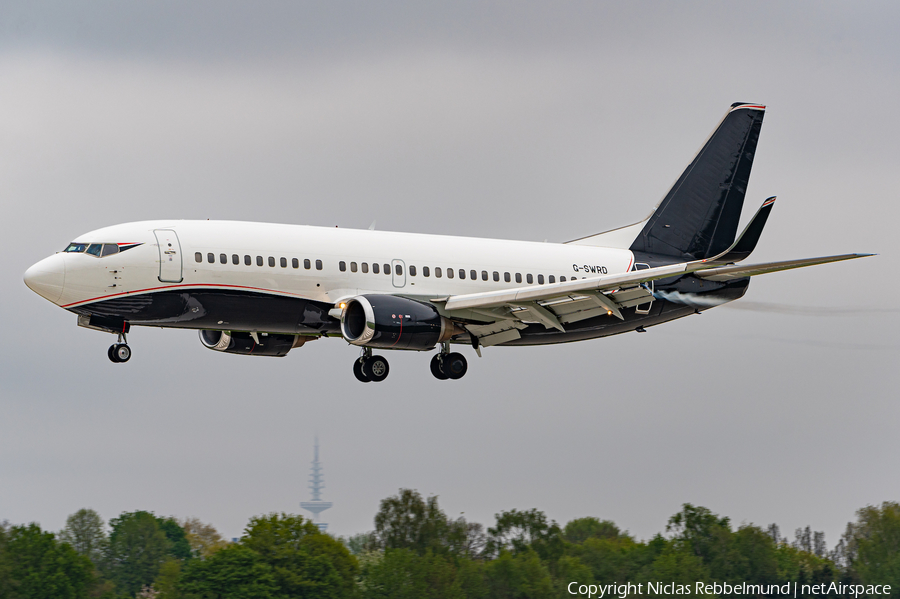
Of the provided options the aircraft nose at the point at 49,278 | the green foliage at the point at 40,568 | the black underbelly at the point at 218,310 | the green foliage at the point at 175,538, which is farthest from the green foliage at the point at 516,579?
the aircraft nose at the point at 49,278

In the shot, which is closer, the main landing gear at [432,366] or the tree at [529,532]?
the main landing gear at [432,366]

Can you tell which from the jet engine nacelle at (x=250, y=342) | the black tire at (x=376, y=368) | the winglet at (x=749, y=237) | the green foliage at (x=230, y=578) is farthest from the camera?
the green foliage at (x=230, y=578)

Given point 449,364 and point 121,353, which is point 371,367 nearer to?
point 449,364

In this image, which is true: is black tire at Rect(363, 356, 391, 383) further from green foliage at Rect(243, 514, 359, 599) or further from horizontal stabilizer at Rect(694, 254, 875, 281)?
green foliage at Rect(243, 514, 359, 599)

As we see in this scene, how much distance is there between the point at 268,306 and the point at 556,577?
2451 inches

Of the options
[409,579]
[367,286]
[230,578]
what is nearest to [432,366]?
[367,286]

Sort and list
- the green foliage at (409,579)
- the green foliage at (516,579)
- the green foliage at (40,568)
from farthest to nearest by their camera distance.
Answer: the green foliage at (40,568), the green foliage at (516,579), the green foliage at (409,579)

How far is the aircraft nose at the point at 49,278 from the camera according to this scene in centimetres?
4031

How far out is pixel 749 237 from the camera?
45.9 meters

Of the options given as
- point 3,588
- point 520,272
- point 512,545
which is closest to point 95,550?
point 3,588

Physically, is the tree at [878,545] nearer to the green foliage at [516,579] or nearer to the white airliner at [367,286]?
the green foliage at [516,579]

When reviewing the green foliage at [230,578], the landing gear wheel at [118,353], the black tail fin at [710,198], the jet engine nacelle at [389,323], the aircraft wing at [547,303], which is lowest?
the green foliage at [230,578]

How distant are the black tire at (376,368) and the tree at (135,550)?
8675 cm

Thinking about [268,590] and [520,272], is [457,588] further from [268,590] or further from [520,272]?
[520,272]
